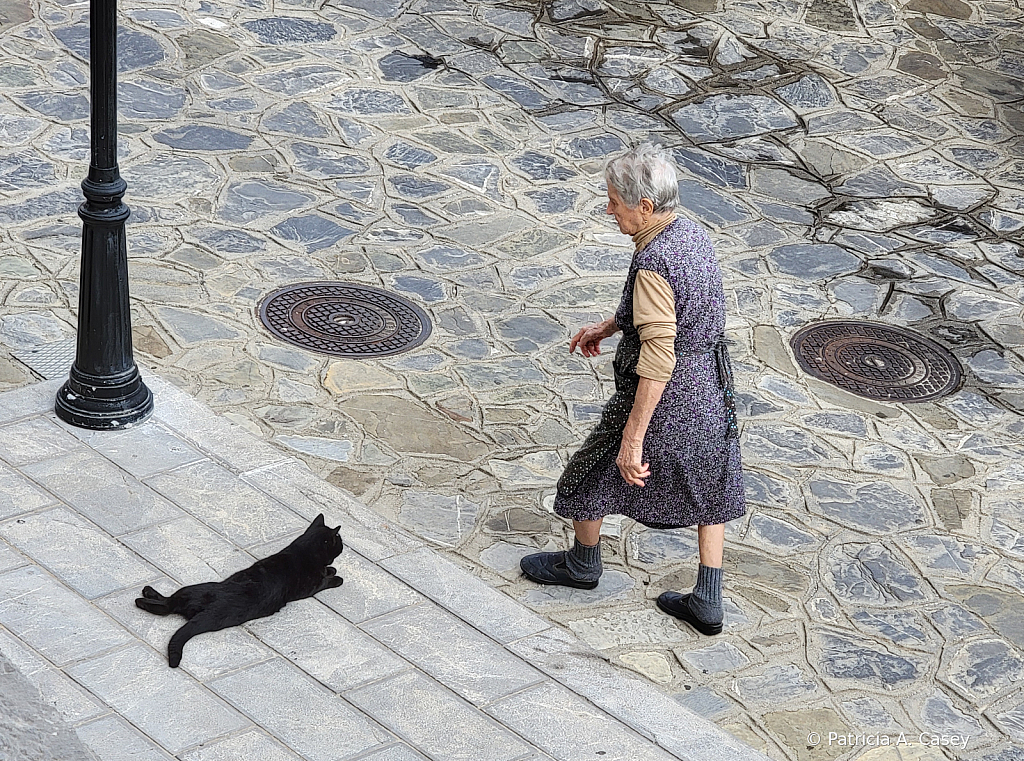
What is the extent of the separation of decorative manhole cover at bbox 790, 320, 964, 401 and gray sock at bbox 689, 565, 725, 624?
2.24 meters

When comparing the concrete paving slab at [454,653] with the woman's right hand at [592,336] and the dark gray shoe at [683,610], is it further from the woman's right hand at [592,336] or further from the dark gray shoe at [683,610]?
the woman's right hand at [592,336]

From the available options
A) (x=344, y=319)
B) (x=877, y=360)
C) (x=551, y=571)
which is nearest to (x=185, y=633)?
(x=551, y=571)

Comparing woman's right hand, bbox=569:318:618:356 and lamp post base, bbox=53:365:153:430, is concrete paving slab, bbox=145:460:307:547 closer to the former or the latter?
lamp post base, bbox=53:365:153:430

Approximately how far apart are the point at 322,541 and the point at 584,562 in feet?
3.38

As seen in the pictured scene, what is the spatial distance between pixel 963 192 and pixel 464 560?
5.52 m

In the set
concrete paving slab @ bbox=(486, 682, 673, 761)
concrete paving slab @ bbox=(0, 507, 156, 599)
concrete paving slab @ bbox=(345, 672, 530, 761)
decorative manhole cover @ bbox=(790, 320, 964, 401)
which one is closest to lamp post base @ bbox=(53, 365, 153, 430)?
concrete paving slab @ bbox=(0, 507, 156, 599)

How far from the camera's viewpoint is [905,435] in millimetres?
6652

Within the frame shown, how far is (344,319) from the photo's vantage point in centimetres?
703

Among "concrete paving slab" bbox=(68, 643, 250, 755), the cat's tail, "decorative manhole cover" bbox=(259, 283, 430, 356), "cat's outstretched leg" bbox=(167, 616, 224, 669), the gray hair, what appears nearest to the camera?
"concrete paving slab" bbox=(68, 643, 250, 755)

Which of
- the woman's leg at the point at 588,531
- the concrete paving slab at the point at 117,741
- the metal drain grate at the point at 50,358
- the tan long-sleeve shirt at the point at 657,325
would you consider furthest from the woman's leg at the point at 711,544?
the metal drain grate at the point at 50,358

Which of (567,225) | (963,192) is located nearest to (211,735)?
(567,225)

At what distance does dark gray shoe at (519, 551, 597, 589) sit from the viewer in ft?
17.3

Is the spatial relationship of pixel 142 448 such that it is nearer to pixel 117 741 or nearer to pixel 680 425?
pixel 117 741

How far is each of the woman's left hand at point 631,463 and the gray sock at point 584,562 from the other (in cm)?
55
